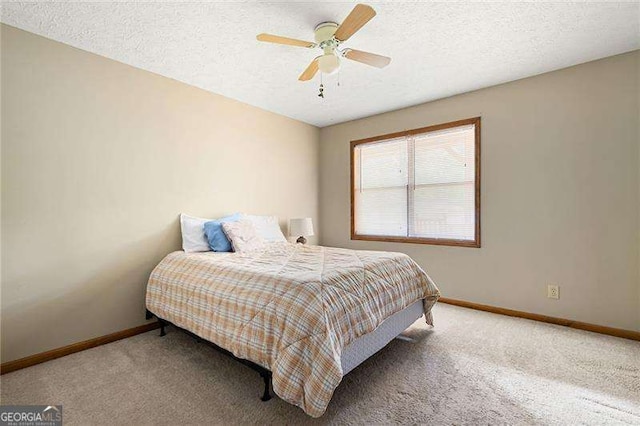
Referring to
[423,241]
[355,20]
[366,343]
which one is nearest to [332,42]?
[355,20]

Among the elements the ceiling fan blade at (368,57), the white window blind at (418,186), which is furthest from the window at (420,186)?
the ceiling fan blade at (368,57)

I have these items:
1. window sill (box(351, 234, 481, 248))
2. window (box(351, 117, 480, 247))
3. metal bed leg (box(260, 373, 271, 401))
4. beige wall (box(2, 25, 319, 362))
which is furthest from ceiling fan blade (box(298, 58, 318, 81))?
window sill (box(351, 234, 481, 248))

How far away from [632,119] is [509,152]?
2.96 feet

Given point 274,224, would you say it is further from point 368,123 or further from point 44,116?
point 44,116

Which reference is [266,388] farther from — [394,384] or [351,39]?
[351,39]

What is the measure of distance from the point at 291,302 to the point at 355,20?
66.3 inches

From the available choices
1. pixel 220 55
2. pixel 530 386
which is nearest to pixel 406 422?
pixel 530 386

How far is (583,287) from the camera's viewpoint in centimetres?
272

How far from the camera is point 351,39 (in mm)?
2330

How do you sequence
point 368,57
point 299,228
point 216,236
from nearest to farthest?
point 368,57 → point 216,236 → point 299,228

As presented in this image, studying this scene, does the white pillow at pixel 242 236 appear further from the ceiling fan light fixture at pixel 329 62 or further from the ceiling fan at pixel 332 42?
the ceiling fan light fixture at pixel 329 62

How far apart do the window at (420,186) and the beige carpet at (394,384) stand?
1.37 meters

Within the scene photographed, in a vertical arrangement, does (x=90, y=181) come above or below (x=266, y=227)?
above

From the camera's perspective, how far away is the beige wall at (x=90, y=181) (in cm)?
215
